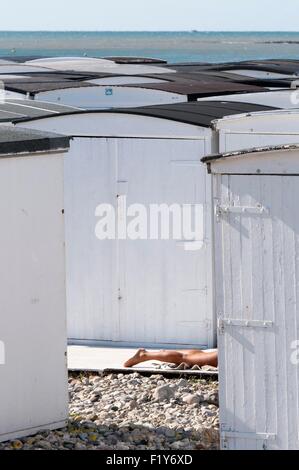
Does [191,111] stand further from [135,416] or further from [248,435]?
[248,435]

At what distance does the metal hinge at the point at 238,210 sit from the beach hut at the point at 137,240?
3.12 meters

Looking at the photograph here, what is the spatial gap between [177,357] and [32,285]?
8.29 feet

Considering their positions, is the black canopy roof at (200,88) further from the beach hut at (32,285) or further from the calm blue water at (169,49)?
the calm blue water at (169,49)

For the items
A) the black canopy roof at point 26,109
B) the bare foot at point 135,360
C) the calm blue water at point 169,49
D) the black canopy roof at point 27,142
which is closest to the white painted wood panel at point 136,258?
the bare foot at point 135,360

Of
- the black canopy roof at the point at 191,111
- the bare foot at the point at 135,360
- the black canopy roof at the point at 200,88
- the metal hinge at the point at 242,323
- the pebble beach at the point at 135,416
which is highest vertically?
the black canopy roof at the point at 200,88

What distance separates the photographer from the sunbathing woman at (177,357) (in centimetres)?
936

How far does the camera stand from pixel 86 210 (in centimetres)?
1038

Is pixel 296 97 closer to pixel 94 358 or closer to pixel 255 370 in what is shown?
pixel 94 358

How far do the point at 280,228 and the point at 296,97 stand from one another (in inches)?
253

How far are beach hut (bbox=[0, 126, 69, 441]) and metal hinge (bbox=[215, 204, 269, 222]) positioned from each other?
110 centimetres

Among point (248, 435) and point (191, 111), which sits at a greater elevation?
point (191, 111)

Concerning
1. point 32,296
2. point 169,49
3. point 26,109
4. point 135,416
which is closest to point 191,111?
point 26,109

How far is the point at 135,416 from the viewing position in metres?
8.01
